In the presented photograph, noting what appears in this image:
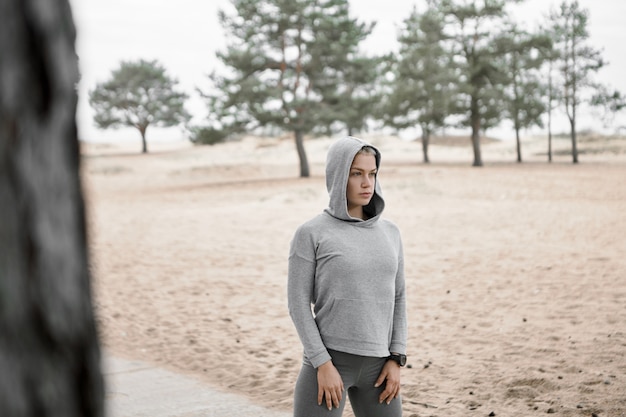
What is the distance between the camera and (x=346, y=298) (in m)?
2.55

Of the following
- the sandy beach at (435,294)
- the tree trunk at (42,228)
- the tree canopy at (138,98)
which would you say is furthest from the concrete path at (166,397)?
the tree canopy at (138,98)

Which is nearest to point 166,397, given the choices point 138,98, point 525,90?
point 525,90

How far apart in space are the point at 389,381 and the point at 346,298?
0.34 metres

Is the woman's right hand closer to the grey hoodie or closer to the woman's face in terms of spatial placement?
the grey hoodie

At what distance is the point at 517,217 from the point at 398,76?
855 inches

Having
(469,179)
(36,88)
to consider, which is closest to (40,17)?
(36,88)

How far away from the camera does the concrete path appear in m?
4.58

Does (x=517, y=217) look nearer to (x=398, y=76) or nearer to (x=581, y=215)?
(x=581, y=215)

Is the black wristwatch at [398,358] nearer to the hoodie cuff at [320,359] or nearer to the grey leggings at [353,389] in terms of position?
the grey leggings at [353,389]

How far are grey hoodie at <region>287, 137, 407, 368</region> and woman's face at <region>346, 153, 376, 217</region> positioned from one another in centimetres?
4

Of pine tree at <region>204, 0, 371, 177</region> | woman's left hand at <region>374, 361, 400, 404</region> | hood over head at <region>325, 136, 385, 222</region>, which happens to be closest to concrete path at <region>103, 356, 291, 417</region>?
woman's left hand at <region>374, 361, 400, 404</region>

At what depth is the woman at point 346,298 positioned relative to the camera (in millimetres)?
2529

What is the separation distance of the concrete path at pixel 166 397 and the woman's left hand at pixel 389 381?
81.9 inches

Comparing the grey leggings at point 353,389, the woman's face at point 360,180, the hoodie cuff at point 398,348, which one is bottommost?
the grey leggings at point 353,389
